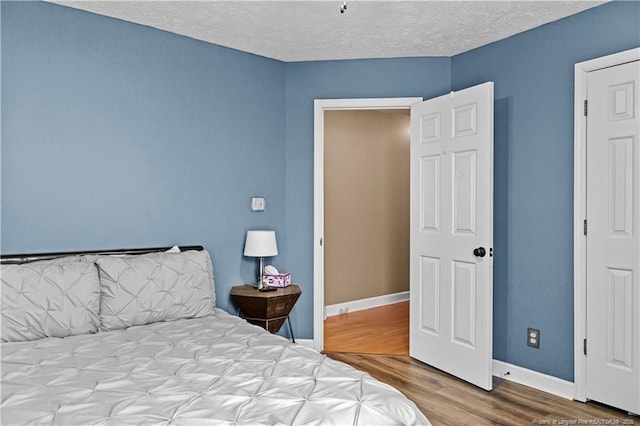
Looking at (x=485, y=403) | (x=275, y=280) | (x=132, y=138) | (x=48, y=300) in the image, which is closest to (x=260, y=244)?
(x=275, y=280)

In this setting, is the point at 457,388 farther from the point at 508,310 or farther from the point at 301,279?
the point at 301,279

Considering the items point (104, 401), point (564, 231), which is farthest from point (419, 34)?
point (104, 401)

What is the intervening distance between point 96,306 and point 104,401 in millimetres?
1112

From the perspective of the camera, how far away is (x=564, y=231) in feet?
10.3

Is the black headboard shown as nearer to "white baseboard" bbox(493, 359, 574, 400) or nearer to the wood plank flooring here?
the wood plank flooring

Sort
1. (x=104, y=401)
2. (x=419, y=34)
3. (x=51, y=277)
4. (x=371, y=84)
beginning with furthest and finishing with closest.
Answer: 1. (x=371, y=84)
2. (x=419, y=34)
3. (x=51, y=277)
4. (x=104, y=401)

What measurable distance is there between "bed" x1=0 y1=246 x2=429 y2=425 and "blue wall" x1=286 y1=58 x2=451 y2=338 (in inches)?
42.3

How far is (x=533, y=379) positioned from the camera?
3.29 metres

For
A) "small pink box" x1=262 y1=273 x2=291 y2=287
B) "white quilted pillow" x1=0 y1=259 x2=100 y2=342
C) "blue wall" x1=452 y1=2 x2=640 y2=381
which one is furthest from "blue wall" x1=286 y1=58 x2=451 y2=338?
"white quilted pillow" x1=0 y1=259 x2=100 y2=342

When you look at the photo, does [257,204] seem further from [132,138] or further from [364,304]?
[364,304]

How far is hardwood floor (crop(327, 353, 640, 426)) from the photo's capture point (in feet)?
9.02

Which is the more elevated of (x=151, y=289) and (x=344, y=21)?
(x=344, y=21)

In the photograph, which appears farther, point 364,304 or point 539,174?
point 364,304

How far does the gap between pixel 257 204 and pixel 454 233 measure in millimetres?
1600
